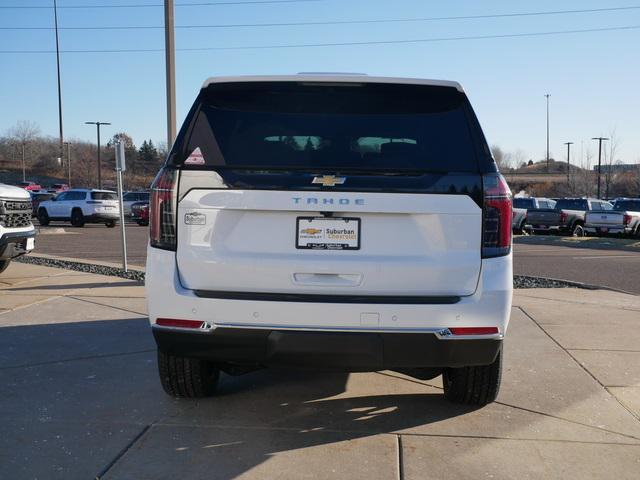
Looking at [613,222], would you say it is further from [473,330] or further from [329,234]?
[329,234]

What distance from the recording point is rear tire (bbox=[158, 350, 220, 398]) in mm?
4383

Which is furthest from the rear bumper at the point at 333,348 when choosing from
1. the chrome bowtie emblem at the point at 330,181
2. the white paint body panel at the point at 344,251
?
the chrome bowtie emblem at the point at 330,181

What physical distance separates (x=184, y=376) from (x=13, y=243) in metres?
5.88

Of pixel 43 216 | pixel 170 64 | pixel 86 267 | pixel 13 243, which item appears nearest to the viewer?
pixel 13 243

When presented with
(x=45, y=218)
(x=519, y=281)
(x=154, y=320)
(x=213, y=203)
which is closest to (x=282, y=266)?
(x=213, y=203)

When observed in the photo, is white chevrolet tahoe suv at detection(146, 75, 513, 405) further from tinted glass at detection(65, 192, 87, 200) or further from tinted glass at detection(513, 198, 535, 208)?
tinted glass at detection(65, 192, 87, 200)

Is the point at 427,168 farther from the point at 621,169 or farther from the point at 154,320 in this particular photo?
the point at 621,169

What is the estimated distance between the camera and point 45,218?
30.7m

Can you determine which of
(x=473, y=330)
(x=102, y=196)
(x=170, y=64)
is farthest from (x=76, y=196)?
(x=473, y=330)

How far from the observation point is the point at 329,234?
11.9 ft

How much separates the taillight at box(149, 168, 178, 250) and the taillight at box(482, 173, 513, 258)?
169 centimetres

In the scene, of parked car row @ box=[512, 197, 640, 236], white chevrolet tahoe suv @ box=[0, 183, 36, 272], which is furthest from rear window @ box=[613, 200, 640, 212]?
white chevrolet tahoe suv @ box=[0, 183, 36, 272]

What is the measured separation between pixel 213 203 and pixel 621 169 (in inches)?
3123

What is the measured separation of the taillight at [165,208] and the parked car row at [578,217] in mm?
24950
